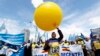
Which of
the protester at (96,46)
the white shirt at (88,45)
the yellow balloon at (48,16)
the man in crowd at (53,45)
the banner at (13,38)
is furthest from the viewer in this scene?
the banner at (13,38)

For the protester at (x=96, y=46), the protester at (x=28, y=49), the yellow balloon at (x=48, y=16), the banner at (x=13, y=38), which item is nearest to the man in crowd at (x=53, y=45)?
the yellow balloon at (x=48, y=16)

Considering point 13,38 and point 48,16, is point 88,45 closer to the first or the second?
point 13,38

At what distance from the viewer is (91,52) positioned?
1452 centimetres

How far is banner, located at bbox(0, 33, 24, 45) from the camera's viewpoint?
57.4 ft

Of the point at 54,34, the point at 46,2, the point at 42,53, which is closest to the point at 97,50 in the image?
the point at 42,53

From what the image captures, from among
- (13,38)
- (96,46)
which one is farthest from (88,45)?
(13,38)

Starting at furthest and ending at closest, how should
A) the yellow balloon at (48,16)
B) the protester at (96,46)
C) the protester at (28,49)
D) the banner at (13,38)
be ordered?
the banner at (13,38) → the protester at (28,49) → the protester at (96,46) → the yellow balloon at (48,16)

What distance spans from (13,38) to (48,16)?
8385 millimetres

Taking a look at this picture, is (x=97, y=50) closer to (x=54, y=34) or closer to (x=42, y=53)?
(x=42, y=53)

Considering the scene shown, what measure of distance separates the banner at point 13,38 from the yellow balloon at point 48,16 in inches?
303

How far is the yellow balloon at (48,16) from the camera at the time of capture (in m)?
9.69

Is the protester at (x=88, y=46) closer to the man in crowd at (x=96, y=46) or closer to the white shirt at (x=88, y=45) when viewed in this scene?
the white shirt at (x=88, y=45)

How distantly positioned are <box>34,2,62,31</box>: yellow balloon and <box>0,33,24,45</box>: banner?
25.3ft

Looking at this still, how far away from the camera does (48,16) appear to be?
966 cm
